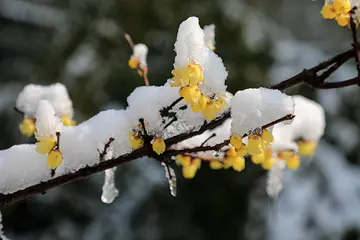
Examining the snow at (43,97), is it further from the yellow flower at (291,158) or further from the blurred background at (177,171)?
the blurred background at (177,171)

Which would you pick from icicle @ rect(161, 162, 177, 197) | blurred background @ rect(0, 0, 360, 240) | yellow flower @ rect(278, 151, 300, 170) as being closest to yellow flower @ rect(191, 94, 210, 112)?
icicle @ rect(161, 162, 177, 197)

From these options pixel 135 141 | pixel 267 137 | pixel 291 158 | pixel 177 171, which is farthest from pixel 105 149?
pixel 177 171

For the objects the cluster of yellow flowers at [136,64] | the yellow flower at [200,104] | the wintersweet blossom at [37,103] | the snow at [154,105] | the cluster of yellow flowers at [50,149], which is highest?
the yellow flower at [200,104]

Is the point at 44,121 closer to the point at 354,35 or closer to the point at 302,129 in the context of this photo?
the point at 354,35

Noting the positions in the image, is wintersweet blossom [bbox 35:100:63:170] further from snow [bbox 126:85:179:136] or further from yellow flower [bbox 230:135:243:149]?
yellow flower [bbox 230:135:243:149]

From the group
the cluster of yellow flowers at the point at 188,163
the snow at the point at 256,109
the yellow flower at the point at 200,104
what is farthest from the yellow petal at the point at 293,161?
the yellow flower at the point at 200,104
